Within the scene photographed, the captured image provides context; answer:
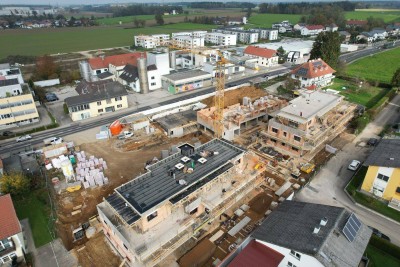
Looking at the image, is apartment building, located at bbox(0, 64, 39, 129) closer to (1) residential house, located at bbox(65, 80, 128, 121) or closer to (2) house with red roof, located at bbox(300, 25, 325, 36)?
(1) residential house, located at bbox(65, 80, 128, 121)

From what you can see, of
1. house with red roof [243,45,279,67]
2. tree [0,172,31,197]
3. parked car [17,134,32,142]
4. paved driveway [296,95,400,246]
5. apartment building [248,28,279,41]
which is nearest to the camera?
paved driveway [296,95,400,246]

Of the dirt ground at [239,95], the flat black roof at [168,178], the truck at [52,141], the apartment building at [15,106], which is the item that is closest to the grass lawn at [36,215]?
the flat black roof at [168,178]

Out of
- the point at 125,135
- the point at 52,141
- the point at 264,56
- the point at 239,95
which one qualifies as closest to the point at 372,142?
the point at 239,95

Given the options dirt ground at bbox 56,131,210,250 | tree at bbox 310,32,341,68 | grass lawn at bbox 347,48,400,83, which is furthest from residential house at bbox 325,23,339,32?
dirt ground at bbox 56,131,210,250

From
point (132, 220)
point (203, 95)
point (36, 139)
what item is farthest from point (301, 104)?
point (36, 139)

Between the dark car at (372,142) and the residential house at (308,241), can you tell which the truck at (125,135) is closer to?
the residential house at (308,241)

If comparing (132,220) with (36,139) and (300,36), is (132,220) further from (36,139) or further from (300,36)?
(300,36)

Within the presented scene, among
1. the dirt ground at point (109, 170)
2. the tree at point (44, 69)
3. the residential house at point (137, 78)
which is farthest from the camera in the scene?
the tree at point (44, 69)
